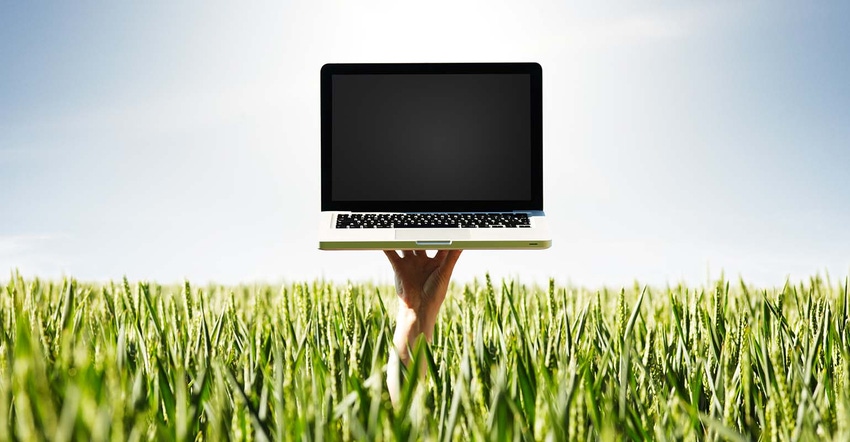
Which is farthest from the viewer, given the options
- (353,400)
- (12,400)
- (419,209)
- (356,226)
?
(419,209)

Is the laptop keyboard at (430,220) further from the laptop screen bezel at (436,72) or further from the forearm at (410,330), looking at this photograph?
the forearm at (410,330)

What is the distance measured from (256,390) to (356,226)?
605 millimetres

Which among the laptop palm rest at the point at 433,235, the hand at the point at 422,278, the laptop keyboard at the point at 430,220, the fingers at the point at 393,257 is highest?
the laptop keyboard at the point at 430,220

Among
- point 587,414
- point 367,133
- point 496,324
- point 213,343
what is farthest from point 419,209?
point 587,414

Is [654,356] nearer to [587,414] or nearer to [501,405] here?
[587,414]

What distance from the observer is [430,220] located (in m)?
1.90

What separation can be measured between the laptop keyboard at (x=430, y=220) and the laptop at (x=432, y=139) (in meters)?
0.08

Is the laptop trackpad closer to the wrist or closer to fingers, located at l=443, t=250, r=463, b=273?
fingers, located at l=443, t=250, r=463, b=273

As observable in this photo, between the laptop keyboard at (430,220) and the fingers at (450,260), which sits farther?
the laptop keyboard at (430,220)

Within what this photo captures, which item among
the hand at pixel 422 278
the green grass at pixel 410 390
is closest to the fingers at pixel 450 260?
the hand at pixel 422 278

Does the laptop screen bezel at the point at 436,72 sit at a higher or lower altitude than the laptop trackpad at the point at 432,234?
higher

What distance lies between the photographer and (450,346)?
1485 mm

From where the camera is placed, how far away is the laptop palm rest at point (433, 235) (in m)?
1.70

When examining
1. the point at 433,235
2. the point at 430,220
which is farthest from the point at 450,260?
the point at 430,220
